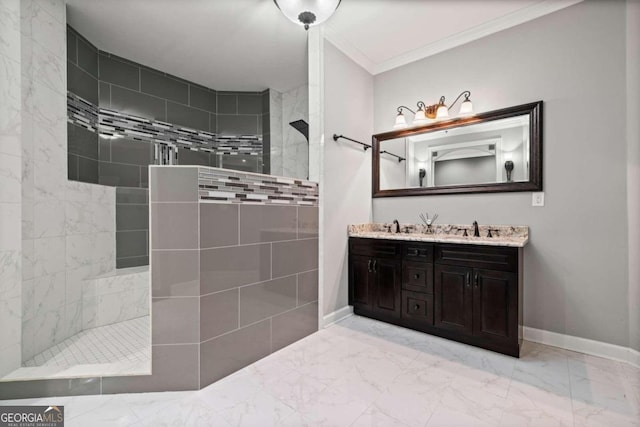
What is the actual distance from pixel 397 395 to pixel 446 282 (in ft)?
3.32

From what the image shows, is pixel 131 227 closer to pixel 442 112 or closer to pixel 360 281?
pixel 360 281

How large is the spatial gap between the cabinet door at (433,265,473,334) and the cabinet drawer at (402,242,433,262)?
0.37 ft

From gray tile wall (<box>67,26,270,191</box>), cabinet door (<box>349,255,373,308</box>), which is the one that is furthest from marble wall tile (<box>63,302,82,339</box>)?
cabinet door (<box>349,255,373,308</box>)

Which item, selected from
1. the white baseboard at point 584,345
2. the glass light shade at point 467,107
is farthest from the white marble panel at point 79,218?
the white baseboard at point 584,345

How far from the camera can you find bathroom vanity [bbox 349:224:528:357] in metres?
2.07

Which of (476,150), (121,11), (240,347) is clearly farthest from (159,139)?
(476,150)

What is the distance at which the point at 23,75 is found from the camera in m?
1.93

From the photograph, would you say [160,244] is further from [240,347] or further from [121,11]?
[121,11]

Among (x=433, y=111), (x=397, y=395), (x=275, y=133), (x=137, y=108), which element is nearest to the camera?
(x=397, y=395)

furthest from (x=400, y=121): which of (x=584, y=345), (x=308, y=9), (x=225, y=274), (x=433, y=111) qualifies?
(x=584, y=345)

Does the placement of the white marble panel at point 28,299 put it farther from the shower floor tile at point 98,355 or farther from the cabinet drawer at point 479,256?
the cabinet drawer at point 479,256

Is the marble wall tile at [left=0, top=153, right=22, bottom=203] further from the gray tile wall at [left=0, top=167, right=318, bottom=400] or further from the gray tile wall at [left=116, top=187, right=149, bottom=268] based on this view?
the gray tile wall at [left=116, top=187, right=149, bottom=268]

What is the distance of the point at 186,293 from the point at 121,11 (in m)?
2.43

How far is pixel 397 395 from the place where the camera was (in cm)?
164
